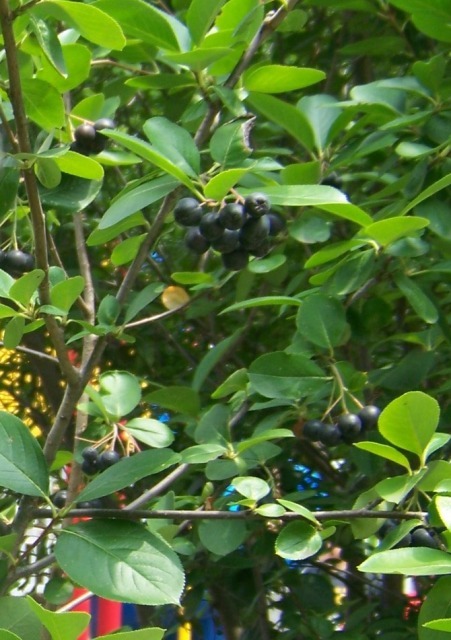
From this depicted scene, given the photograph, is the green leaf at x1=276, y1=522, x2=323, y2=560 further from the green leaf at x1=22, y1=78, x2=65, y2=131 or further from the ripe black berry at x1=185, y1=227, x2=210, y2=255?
the green leaf at x1=22, y1=78, x2=65, y2=131

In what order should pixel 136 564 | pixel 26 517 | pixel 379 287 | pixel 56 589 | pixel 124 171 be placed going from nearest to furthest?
pixel 136 564, pixel 26 517, pixel 56 589, pixel 379 287, pixel 124 171

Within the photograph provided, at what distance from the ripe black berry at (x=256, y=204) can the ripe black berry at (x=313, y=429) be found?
11.9 inches

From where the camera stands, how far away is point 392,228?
35.7 inches

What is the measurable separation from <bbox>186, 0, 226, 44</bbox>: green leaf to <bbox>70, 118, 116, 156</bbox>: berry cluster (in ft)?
0.45

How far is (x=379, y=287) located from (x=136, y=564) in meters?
0.66

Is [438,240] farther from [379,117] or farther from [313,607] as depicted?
[313,607]

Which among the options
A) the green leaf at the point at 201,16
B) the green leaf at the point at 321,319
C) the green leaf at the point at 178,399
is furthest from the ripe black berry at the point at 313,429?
the green leaf at the point at 201,16

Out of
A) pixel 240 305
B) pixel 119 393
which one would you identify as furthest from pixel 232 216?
pixel 119 393

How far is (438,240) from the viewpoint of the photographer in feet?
3.87

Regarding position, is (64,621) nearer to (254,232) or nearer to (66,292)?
(66,292)

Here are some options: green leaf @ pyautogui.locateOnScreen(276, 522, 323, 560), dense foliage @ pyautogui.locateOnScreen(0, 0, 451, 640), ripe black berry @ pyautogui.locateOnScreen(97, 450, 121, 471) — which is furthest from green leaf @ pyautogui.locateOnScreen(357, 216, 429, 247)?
ripe black berry @ pyautogui.locateOnScreen(97, 450, 121, 471)

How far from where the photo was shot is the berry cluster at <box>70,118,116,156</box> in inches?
36.6

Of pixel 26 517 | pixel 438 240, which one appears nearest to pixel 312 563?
pixel 438 240

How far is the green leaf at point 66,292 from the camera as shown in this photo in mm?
820
